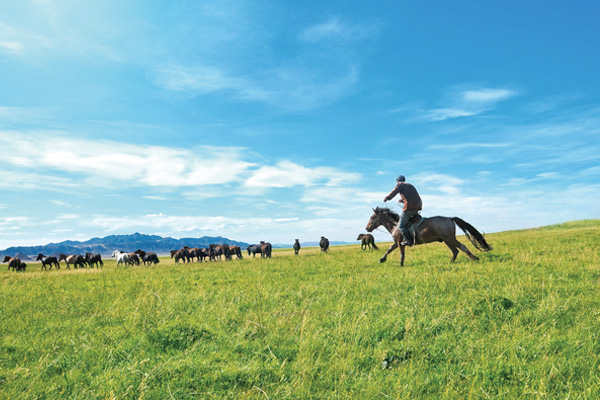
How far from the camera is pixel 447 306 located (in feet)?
19.8

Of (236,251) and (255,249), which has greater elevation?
(255,249)

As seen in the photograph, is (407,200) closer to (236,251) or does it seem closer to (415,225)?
(415,225)

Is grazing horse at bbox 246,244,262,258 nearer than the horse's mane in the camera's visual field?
No

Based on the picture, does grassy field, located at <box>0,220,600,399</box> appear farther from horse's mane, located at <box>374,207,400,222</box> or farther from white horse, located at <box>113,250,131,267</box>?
white horse, located at <box>113,250,131,267</box>

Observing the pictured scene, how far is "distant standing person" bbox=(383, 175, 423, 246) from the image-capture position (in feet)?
44.4

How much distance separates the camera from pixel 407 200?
1352 cm

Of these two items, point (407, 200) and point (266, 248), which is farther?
point (266, 248)

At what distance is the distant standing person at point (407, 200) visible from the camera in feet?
44.4

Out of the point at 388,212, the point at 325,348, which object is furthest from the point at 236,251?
the point at 325,348

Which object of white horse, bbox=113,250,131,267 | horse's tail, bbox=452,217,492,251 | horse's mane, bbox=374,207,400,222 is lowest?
white horse, bbox=113,250,131,267

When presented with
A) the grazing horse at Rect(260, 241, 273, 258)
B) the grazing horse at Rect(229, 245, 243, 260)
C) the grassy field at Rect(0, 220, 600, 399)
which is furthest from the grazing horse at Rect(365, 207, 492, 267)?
the grazing horse at Rect(229, 245, 243, 260)

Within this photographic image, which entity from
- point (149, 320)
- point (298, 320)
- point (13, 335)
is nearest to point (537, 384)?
point (298, 320)

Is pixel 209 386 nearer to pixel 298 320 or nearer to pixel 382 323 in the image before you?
pixel 298 320

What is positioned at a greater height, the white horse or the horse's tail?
the horse's tail
